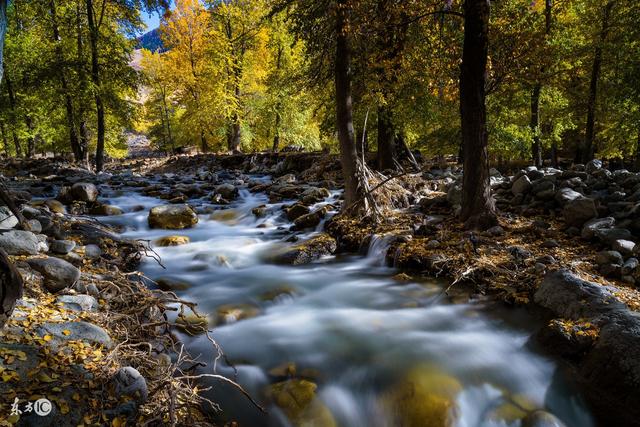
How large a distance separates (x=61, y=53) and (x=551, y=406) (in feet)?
72.5

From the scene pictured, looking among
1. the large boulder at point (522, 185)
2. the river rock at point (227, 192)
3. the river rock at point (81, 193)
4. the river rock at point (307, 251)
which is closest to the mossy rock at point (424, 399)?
the river rock at point (307, 251)

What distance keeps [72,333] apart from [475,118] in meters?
6.56

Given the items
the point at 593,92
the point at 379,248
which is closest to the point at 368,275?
the point at 379,248

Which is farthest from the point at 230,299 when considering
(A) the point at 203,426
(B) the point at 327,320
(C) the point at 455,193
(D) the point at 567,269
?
(C) the point at 455,193

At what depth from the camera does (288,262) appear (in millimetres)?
7320

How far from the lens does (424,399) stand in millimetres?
3484

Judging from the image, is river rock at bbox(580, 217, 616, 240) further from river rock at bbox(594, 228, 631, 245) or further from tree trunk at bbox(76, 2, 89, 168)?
tree trunk at bbox(76, 2, 89, 168)

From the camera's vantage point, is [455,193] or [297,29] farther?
[455,193]

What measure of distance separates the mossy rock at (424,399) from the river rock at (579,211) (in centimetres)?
421

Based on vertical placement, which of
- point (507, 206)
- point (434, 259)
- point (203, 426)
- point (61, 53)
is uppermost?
point (61, 53)

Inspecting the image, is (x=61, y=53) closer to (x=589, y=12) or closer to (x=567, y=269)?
(x=567, y=269)

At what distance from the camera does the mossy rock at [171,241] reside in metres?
8.16

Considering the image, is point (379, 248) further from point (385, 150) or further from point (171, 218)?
point (385, 150)

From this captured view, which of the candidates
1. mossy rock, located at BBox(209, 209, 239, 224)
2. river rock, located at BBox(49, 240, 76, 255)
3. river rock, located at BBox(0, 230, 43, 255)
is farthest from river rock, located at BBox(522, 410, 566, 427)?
mossy rock, located at BBox(209, 209, 239, 224)
